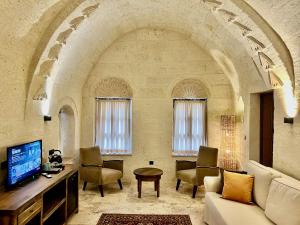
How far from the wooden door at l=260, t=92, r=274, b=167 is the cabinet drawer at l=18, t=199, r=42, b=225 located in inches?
150

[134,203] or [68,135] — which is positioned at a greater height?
[68,135]

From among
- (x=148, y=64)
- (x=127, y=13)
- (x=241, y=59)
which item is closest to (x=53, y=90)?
(x=127, y=13)

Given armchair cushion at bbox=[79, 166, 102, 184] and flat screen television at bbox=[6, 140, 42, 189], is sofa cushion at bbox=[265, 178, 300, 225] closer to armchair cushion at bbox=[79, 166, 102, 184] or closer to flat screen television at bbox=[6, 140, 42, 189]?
flat screen television at bbox=[6, 140, 42, 189]

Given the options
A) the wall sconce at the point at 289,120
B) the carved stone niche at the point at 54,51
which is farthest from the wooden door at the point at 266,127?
the carved stone niche at the point at 54,51

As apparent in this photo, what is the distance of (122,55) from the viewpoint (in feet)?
21.2

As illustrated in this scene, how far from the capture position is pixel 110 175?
218 inches

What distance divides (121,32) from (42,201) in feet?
13.6

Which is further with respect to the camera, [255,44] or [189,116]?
[189,116]

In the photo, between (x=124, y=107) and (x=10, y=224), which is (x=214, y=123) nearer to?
(x=124, y=107)

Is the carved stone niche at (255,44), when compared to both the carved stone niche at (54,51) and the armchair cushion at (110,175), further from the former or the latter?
the armchair cushion at (110,175)

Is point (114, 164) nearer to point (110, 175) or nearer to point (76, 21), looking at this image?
point (110, 175)

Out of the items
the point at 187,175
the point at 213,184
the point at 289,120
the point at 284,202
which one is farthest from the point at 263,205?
the point at 187,175

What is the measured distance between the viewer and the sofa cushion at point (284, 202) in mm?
2787

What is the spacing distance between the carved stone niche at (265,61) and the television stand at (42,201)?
3350 mm
